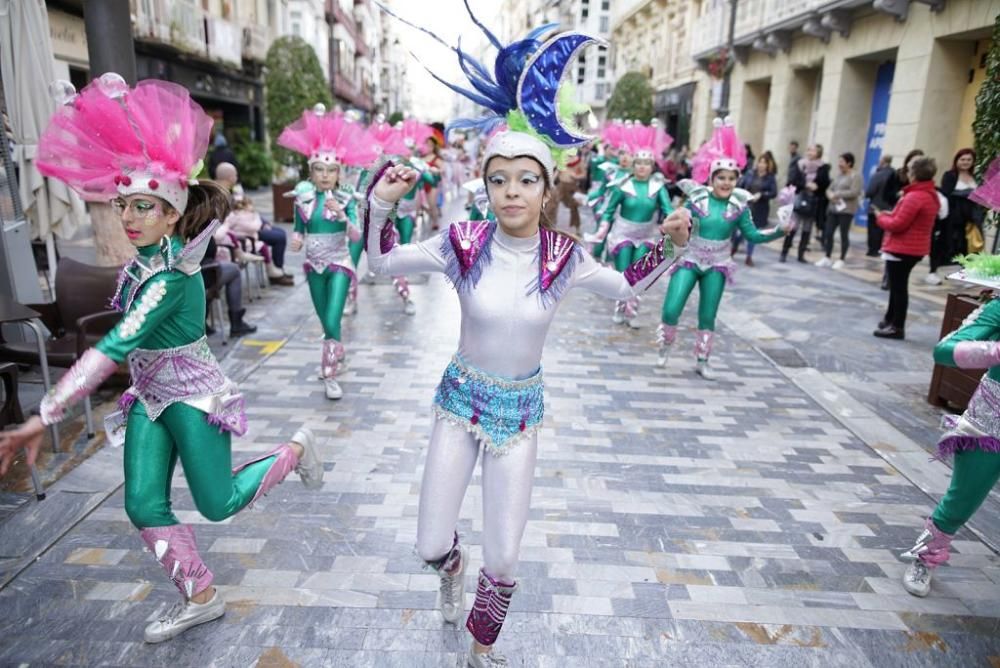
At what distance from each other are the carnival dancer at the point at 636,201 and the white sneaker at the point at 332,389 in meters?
3.37

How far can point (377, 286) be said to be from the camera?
971cm

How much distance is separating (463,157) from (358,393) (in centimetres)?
1843

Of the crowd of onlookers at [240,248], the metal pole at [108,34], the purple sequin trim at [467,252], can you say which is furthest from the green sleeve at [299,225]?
the purple sequin trim at [467,252]

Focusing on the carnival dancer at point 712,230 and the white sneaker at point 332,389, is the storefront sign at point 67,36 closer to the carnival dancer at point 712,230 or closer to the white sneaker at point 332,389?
the white sneaker at point 332,389

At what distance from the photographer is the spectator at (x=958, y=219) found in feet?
31.5

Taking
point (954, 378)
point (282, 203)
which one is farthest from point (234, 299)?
point (282, 203)

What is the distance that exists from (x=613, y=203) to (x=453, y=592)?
18.3 ft

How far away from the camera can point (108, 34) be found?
5.86 metres

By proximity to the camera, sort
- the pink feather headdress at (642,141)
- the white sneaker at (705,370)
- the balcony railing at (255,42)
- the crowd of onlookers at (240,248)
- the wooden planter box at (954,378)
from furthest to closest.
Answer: the balcony railing at (255,42), the pink feather headdress at (642,141), the crowd of onlookers at (240,248), the white sneaker at (705,370), the wooden planter box at (954,378)

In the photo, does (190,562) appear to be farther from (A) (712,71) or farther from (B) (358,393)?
(A) (712,71)

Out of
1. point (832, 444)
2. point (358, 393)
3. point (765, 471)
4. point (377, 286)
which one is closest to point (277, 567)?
point (358, 393)

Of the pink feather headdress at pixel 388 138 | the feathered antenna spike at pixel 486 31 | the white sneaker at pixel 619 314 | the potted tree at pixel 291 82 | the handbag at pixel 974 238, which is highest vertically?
the potted tree at pixel 291 82

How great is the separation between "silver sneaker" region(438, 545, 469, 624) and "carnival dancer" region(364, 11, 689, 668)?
0.74ft

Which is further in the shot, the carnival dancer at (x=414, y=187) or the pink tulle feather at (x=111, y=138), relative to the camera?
the carnival dancer at (x=414, y=187)
